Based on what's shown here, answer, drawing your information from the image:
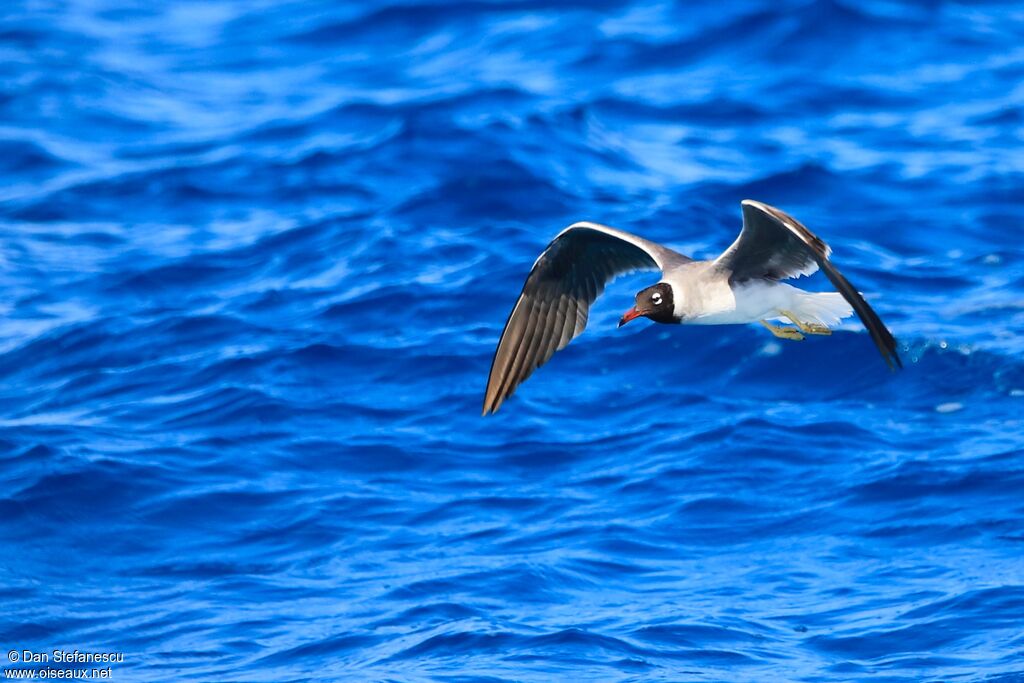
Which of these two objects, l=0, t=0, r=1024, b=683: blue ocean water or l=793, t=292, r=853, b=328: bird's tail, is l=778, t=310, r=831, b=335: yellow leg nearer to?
l=793, t=292, r=853, b=328: bird's tail

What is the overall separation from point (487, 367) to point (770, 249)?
4.33 m

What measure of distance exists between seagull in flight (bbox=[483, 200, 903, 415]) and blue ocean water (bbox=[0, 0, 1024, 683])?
1.55 meters

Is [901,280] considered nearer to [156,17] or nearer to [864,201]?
[864,201]

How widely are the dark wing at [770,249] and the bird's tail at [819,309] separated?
0.57 feet

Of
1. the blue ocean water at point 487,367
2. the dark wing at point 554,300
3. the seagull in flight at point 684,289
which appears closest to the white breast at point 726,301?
the seagull in flight at point 684,289

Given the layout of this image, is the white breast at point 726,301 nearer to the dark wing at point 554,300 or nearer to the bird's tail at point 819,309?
the bird's tail at point 819,309

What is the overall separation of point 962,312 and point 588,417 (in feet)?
11.7

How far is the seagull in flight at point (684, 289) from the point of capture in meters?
8.70

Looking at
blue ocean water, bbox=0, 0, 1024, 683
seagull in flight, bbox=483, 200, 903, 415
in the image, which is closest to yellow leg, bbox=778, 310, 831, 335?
seagull in flight, bbox=483, 200, 903, 415

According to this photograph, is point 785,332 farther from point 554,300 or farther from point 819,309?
point 554,300

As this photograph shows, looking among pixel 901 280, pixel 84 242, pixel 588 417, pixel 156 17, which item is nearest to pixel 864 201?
pixel 901 280

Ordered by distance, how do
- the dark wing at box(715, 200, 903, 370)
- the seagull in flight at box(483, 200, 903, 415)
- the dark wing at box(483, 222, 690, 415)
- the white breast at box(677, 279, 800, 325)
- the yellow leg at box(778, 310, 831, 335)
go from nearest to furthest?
the dark wing at box(715, 200, 903, 370) → the seagull in flight at box(483, 200, 903, 415) → the white breast at box(677, 279, 800, 325) → the yellow leg at box(778, 310, 831, 335) → the dark wing at box(483, 222, 690, 415)

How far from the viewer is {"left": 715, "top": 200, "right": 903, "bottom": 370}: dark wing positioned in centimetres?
821

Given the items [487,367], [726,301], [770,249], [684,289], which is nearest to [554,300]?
[684,289]
